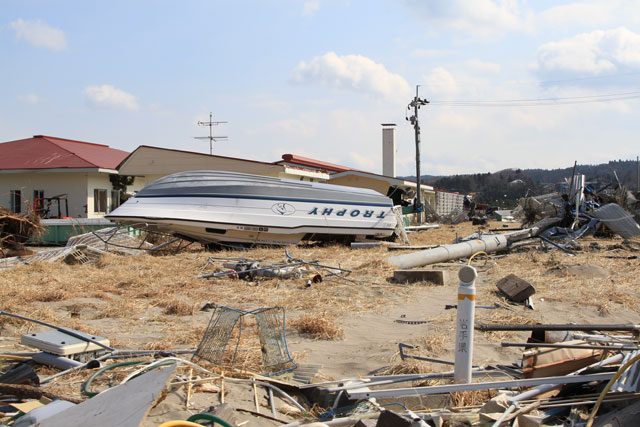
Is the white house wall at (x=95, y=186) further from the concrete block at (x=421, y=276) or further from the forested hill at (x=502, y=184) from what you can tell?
the forested hill at (x=502, y=184)

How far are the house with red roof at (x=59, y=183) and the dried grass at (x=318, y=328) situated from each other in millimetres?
19188

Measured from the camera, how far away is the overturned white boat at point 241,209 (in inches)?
589

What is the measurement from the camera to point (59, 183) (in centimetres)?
2409

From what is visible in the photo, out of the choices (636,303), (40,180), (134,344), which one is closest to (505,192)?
(40,180)

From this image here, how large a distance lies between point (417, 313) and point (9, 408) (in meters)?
5.61

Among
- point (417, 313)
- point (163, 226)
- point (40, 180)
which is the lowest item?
point (417, 313)

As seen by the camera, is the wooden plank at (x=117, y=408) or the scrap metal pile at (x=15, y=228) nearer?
the wooden plank at (x=117, y=408)

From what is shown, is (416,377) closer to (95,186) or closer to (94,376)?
(94,376)

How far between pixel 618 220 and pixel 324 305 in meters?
14.5

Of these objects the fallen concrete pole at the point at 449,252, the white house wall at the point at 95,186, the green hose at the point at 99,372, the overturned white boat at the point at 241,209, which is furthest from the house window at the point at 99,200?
the green hose at the point at 99,372

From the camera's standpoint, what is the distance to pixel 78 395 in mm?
3975

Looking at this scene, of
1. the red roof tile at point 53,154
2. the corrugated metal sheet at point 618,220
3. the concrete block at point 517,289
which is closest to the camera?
the concrete block at point 517,289

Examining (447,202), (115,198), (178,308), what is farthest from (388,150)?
(178,308)

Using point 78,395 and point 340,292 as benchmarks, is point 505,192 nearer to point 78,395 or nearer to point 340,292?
point 340,292
